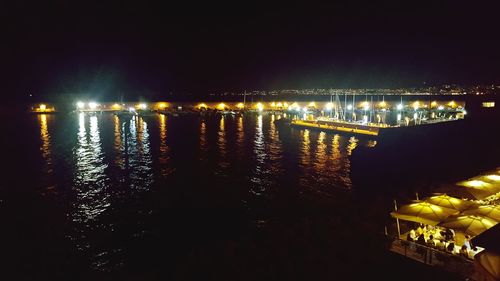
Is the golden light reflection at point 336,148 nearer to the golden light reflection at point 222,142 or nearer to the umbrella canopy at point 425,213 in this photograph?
the golden light reflection at point 222,142

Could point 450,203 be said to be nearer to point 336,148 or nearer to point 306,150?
point 306,150

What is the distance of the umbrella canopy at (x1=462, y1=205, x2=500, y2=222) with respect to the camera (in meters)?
11.0

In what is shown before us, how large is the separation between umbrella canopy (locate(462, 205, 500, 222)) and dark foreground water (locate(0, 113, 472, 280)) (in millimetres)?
2873

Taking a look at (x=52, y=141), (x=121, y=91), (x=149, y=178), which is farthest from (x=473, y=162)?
(x=121, y=91)

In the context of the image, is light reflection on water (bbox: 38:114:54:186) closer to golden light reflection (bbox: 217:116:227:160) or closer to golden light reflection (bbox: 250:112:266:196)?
golden light reflection (bbox: 250:112:266:196)

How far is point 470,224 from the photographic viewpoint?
10.4m

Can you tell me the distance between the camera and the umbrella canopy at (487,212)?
36.0ft

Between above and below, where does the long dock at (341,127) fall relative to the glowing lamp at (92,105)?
below

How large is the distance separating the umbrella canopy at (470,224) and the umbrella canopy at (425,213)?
407 millimetres

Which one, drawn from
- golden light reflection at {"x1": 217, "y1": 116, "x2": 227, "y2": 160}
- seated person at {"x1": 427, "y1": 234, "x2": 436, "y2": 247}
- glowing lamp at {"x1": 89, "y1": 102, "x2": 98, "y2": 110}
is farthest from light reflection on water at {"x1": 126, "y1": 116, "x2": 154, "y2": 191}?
glowing lamp at {"x1": 89, "y1": 102, "x2": 98, "y2": 110}

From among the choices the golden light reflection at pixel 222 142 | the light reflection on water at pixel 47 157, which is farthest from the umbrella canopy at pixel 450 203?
the light reflection on water at pixel 47 157

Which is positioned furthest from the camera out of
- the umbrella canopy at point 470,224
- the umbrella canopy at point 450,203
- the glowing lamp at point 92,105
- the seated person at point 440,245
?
the glowing lamp at point 92,105

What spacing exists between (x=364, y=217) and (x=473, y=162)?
12381 millimetres

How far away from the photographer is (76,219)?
15.2m
